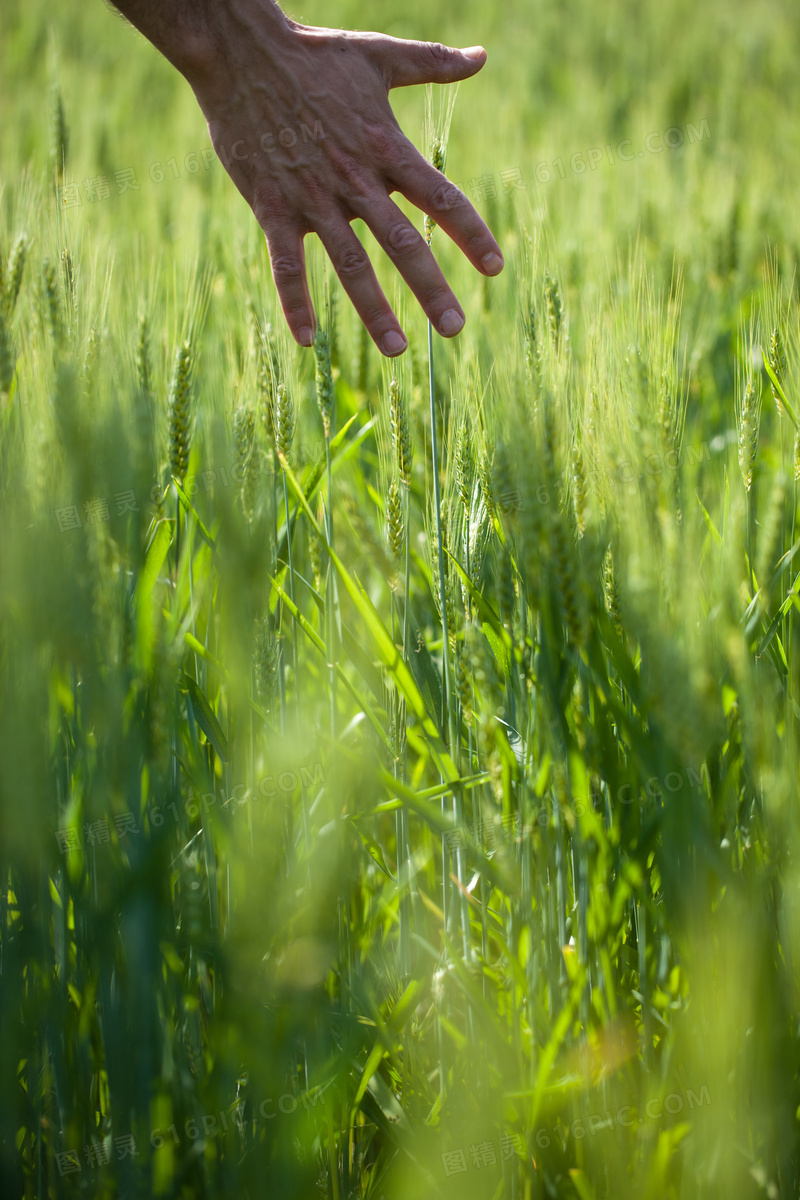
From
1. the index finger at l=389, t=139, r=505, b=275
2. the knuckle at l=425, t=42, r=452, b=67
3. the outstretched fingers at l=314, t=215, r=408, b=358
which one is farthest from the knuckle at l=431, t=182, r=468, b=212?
the knuckle at l=425, t=42, r=452, b=67

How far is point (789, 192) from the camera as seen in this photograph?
256 cm

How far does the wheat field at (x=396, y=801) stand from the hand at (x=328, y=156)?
4 centimetres

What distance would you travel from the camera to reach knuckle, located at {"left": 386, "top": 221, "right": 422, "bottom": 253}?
93cm

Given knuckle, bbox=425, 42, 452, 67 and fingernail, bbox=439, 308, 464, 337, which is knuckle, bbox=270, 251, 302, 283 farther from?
knuckle, bbox=425, 42, 452, 67

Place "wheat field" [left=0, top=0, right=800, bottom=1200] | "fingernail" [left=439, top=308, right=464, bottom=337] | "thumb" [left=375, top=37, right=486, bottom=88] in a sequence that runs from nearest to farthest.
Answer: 1. "wheat field" [left=0, top=0, right=800, bottom=1200]
2. "fingernail" [left=439, top=308, right=464, bottom=337]
3. "thumb" [left=375, top=37, right=486, bottom=88]

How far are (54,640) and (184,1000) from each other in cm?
33

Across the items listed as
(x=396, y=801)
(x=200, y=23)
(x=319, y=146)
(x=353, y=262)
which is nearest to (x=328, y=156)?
(x=319, y=146)

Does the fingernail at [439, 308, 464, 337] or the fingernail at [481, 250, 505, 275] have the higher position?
the fingernail at [481, 250, 505, 275]

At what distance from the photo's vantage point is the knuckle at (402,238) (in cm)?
93

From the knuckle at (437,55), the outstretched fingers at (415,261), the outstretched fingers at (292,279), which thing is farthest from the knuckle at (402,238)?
the knuckle at (437,55)

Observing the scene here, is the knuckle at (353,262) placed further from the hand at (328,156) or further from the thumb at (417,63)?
the thumb at (417,63)

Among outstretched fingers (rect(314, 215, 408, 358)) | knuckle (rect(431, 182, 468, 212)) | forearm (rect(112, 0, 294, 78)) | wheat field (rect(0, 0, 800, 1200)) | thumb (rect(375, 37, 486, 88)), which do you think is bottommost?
wheat field (rect(0, 0, 800, 1200))

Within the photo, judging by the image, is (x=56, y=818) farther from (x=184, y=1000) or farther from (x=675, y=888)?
(x=675, y=888)

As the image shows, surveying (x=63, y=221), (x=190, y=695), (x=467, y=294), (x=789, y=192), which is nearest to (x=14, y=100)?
(x=467, y=294)
